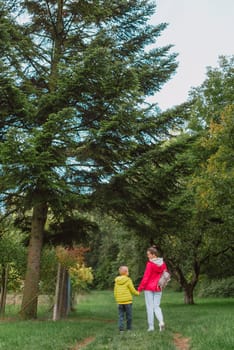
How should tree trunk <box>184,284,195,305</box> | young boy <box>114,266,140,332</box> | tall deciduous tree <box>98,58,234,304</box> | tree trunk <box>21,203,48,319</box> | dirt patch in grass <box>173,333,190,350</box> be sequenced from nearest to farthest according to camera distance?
dirt patch in grass <box>173,333,190,350</box>
young boy <box>114,266,140,332</box>
tree trunk <box>21,203,48,319</box>
tall deciduous tree <box>98,58,234,304</box>
tree trunk <box>184,284,195,305</box>

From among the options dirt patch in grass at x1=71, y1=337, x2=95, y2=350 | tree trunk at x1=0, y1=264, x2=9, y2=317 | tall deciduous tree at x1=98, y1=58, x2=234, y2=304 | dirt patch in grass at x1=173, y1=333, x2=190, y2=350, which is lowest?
dirt patch in grass at x1=71, y1=337, x2=95, y2=350

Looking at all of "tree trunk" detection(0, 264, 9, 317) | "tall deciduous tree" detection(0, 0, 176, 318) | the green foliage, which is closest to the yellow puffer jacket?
"tall deciduous tree" detection(0, 0, 176, 318)

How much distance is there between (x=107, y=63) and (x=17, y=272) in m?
10.5

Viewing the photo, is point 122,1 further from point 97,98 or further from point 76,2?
point 97,98

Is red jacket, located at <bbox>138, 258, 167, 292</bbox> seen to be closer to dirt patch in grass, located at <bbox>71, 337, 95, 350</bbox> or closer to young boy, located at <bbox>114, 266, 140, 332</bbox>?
young boy, located at <bbox>114, 266, 140, 332</bbox>

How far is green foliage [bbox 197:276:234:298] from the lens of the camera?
3422 cm

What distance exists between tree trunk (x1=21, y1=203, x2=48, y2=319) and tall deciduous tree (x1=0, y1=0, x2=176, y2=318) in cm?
3

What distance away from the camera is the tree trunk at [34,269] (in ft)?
39.4

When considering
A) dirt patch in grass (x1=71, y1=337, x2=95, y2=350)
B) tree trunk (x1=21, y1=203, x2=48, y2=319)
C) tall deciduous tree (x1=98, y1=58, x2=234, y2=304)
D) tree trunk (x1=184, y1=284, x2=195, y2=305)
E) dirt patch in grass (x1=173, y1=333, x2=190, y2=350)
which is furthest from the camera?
tree trunk (x1=184, y1=284, x2=195, y2=305)

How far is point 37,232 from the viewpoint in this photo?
42.5 feet

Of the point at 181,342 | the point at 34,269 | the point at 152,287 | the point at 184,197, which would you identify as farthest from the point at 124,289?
the point at 184,197

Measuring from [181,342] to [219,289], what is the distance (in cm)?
2926

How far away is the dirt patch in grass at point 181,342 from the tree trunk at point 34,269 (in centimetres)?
538

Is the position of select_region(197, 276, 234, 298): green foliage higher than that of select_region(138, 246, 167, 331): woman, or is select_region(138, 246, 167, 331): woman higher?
select_region(138, 246, 167, 331): woman
